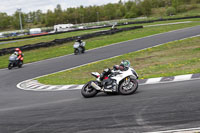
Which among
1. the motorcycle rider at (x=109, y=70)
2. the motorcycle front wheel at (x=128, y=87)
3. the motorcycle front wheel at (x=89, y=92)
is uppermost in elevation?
the motorcycle rider at (x=109, y=70)

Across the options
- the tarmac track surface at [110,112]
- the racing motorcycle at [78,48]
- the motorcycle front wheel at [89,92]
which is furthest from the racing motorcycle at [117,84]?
the racing motorcycle at [78,48]

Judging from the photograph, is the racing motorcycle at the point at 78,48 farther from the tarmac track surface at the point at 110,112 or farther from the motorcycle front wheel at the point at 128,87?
the motorcycle front wheel at the point at 128,87

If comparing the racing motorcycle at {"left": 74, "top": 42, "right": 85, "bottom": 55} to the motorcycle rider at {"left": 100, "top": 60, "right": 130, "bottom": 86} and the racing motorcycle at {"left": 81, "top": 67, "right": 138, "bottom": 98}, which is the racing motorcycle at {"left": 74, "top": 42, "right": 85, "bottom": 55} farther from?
the motorcycle rider at {"left": 100, "top": 60, "right": 130, "bottom": 86}

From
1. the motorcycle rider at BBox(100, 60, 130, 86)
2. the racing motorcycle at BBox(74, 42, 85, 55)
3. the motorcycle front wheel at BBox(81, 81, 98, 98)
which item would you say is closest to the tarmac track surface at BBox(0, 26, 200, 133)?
the motorcycle front wheel at BBox(81, 81, 98, 98)

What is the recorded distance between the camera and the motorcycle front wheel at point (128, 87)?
10.1m

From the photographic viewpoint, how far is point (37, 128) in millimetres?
7762

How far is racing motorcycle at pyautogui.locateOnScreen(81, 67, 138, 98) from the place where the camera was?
33.4 ft

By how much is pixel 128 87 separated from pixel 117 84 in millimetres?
407

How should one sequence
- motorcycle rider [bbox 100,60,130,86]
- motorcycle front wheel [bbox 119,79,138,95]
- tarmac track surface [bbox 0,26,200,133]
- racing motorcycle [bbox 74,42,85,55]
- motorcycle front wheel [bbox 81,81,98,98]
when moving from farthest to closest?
1. racing motorcycle [bbox 74,42,85,55]
2. motorcycle front wheel [bbox 81,81,98,98]
3. motorcycle rider [bbox 100,60,130,86]
4. motorcycle front wheel [bbox 119,79,138,95]
5. tarmac track surface [bbox 0,26,200,133]

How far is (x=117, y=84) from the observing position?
33.9 ft

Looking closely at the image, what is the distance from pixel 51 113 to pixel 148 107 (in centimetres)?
309

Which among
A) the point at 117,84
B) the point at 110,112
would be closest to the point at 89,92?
the point at 117,84

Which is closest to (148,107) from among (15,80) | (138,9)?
(15,80)

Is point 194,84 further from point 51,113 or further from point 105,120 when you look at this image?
point 51,113
